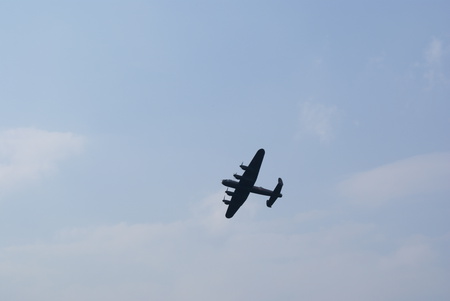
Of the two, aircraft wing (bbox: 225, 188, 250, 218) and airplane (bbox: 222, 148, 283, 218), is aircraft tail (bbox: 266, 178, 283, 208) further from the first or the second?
aircraft wing (bbox: 225, 188, 250, 218)

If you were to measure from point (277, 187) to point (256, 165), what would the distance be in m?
10.6

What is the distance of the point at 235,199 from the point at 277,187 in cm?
883

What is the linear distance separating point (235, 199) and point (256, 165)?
9.58 m

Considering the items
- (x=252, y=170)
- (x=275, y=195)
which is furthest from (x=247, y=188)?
(x=275, y=195)

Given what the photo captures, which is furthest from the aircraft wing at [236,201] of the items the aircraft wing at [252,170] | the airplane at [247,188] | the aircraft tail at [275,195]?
the aircraft tail at [275,195]

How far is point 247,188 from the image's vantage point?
99.9 metres

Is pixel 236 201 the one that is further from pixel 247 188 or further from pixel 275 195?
pixel 275 195

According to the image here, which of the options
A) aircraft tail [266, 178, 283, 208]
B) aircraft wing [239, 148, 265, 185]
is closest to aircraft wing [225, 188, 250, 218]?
aircraft wing [239, 148, 265, 185]

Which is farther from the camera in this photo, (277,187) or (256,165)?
(277,187)

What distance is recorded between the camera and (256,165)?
317ft

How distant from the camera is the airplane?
317ft

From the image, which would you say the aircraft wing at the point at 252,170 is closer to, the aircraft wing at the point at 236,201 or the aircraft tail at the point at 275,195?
the aircraft wing at the point at 236,201

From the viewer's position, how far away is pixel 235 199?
337 ft

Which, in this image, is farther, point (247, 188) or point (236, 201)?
point (236, 201)
